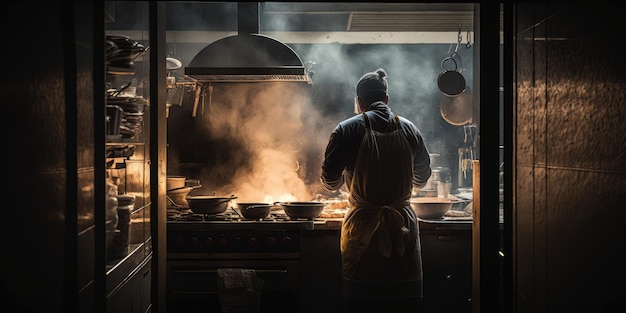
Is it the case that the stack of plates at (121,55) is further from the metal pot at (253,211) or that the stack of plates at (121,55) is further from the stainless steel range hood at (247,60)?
the stainless steel range hood at (247,60)

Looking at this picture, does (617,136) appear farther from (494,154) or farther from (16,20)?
(16,20)

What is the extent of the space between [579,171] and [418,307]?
2.41 metres

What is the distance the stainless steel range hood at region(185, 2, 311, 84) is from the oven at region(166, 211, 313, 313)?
1197 millimetres

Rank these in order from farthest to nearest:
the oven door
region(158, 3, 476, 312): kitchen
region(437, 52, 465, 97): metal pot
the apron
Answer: region(158, 3, 476, 312): kitchen
region(437, 52, 465, 97): metal pot
the oven door
the apron

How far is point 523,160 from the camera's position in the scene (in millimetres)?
2404

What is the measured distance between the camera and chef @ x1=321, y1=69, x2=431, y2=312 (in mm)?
3967

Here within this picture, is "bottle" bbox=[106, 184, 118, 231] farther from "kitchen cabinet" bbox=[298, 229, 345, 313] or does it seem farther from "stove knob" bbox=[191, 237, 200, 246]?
"kitchen cabinet" bbox=[298, 229, 345, 313]

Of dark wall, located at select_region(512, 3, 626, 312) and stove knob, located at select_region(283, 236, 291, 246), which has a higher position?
dark wall, located at select_region(512, 3, 626, 312)

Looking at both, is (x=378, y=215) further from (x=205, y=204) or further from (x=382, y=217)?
(x=205, y=204)

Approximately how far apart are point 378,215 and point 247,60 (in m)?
1.76

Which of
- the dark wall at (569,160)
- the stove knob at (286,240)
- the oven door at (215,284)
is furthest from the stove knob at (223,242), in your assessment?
the dark wall at (569,160)

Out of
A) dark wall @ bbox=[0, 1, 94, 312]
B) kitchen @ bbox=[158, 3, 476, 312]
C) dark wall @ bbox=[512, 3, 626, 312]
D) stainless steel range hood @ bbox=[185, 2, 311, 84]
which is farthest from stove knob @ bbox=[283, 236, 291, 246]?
dark wall @ bbox=[0, 1, 94, 312]

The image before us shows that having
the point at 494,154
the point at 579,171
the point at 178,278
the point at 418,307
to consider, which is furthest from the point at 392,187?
the point at 579,171

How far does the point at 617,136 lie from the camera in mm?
1600
